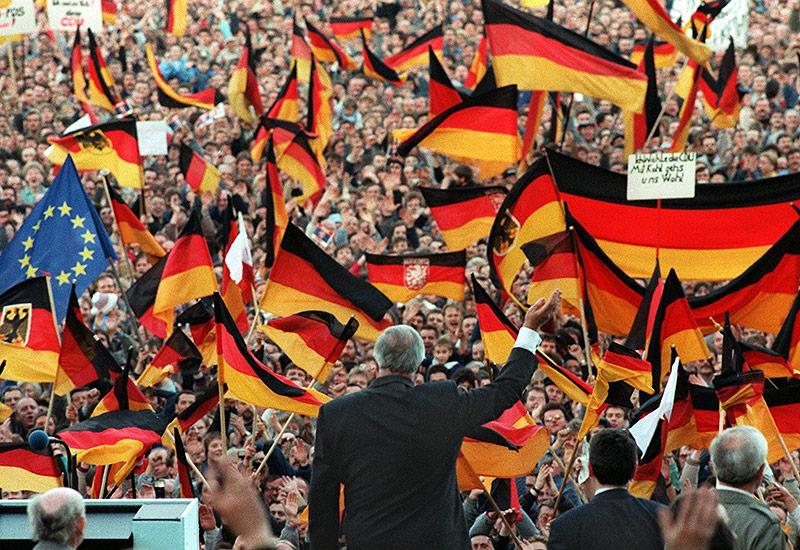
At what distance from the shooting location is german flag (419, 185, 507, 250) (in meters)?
10.3

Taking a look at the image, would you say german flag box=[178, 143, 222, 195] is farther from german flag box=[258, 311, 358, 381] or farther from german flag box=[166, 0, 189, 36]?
german flag box=[166, 0, 189, 36]

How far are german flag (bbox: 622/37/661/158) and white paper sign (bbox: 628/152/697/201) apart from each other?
8.03 feet

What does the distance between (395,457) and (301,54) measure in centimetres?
1166

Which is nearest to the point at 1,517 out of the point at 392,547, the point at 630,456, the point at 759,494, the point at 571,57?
the point at 392,547

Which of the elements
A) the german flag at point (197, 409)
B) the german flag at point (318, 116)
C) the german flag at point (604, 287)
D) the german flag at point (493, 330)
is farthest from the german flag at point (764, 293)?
the german flag at point (318, 116)

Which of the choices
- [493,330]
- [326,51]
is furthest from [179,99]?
[493,330]

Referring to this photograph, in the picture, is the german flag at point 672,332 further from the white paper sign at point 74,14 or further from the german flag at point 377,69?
the white paper sign at point 74,14

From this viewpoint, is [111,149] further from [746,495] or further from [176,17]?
[746,495]

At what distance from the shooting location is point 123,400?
313 inches

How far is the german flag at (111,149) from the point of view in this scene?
12.7 m

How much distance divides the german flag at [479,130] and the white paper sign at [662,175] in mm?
1973

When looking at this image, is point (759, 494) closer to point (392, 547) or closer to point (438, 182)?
point (392, 547)

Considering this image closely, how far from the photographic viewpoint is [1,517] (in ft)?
14.4

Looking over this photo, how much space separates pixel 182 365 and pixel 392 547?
503 cm
